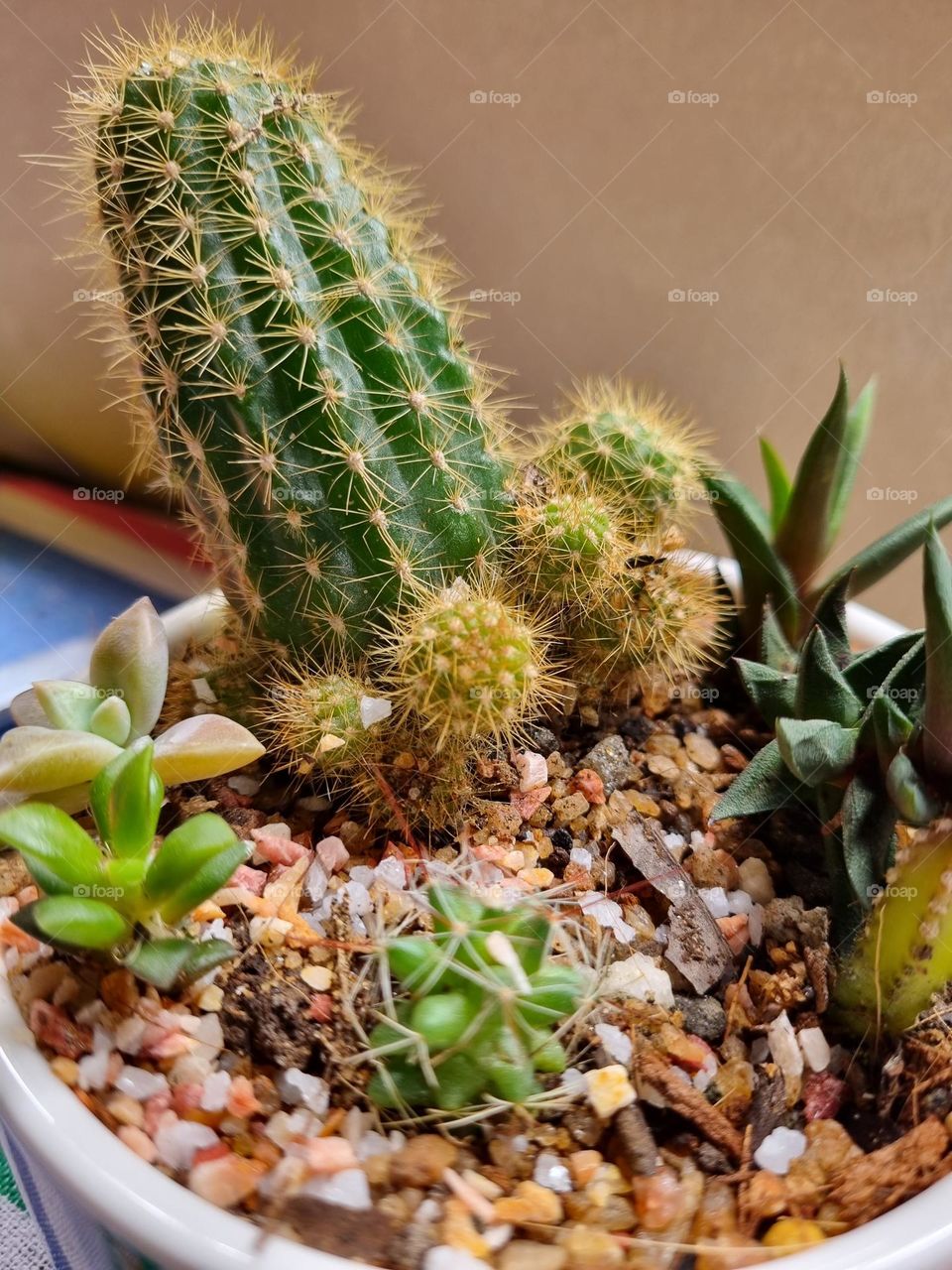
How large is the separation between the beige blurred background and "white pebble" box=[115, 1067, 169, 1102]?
0.76 metres

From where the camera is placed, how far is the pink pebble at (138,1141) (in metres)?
0.52

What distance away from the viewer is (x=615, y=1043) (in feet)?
1.96

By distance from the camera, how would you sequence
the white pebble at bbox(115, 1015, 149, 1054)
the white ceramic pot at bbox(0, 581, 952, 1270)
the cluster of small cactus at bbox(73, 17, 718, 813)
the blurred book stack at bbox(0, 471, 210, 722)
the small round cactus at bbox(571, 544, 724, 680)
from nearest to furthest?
1. the white ceramic pot at bbox(0, 581, 952, 1270)
2. the white pebble at bbox(115, 1015, 149, 1054)
3. the cluster of small cactus at bbox(73, 17, 718, 813)
4. the small round cactus at bbox(571, 544, 724, 680)
5. the blurred book stack at bbox(0, 471, 210, 722)

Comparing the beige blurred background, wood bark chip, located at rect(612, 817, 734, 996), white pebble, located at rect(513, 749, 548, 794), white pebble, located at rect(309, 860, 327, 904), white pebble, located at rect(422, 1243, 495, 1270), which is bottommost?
white pebble, located at rect(422, 1243, 495, 1270)

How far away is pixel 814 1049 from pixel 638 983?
4.3 inches

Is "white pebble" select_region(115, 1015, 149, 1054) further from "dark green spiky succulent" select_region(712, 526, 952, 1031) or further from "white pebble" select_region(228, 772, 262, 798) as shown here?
"dark green spiky succulent" select_region(712, 526, 952, 1031)

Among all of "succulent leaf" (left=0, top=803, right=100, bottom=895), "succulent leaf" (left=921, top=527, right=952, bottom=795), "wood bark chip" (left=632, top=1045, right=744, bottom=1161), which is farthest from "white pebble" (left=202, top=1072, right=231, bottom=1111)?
"succulent leaf" (left=921, top=527, right=952, bottom=795)

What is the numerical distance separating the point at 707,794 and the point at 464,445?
33cm

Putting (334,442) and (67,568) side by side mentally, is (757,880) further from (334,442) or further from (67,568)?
(67,568)

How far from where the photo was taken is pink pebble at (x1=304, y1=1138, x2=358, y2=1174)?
517 mm

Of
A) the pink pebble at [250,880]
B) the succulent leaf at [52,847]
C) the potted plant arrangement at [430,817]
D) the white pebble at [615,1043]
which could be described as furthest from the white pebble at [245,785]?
the white pebble at [615,1043]

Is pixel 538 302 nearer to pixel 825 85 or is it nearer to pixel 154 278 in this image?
pixel 825 85

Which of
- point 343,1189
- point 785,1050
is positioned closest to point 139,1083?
point 343,1189

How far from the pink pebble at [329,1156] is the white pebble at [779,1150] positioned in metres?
0.22
